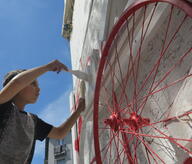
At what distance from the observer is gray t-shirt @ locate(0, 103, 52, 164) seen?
3.10ft

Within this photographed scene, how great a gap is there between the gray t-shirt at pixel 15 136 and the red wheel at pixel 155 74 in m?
0.36

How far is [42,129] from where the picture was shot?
4.12 feet

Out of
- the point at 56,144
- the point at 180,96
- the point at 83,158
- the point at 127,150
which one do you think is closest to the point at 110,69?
the point at 127,150

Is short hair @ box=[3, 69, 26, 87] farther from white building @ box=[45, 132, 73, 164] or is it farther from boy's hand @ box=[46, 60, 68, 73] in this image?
white building @ box=[45, 132, 73, 164]

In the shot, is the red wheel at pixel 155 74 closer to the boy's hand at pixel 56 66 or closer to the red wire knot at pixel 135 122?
the red wire knot at pixel 135 122

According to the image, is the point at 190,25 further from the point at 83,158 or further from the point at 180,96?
the point at 83,158

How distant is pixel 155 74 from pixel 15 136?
0.67 meters

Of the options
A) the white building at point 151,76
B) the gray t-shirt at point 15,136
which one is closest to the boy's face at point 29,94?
the gray t-shirt at point 15,136

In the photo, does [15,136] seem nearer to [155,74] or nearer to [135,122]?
[135,122]

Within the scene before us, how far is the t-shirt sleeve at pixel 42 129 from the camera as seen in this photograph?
1.24m

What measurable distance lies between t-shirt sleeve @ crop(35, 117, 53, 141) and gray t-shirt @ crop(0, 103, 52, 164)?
0.10 m

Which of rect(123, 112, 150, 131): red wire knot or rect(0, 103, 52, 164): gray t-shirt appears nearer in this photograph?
rect(0, 103, 52, 164): gray t-shirt

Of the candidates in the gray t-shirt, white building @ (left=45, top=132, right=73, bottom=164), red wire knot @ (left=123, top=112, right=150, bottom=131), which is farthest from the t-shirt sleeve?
white building @ (left=45, top=132, right=73, bottom=164)

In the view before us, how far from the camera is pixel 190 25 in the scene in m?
0.98
